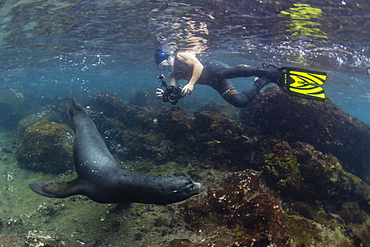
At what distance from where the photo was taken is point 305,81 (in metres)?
6.41

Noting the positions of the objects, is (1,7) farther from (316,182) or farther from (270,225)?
(316,182)

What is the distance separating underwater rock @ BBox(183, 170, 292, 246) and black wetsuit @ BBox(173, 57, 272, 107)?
11.0 feet

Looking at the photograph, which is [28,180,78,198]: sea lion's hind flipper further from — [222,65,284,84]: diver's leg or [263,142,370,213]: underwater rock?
[222,65,284,84]: diver's leg

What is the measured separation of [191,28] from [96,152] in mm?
12667

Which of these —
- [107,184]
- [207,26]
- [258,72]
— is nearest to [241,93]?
[258,72]

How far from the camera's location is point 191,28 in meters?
14.5

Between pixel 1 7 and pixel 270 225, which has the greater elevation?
pixel 1 7

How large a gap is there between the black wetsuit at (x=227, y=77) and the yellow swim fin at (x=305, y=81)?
38.3 inches

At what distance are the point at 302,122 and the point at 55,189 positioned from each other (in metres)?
8.43

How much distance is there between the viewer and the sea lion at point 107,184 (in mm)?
3361

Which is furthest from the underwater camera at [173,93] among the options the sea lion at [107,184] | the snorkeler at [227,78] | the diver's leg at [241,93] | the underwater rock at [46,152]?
the underwater rock at [46,152]

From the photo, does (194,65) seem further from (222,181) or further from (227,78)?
(222,181)

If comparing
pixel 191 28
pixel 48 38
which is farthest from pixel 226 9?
pixel 48 38

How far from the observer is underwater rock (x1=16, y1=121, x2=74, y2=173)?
8.86 m
